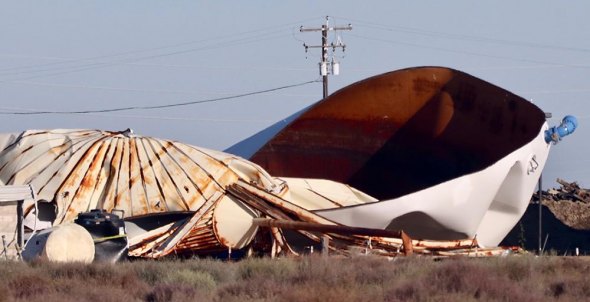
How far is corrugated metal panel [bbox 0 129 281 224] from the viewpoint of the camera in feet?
87.8

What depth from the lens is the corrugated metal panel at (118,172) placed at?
87.8 ft

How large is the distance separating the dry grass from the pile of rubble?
80.0 ft

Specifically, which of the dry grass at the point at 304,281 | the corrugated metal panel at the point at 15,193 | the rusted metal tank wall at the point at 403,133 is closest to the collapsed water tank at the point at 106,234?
the corrugated metal panel at the point at 15,193

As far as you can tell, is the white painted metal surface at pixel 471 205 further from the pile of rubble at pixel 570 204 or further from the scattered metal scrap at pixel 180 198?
the pile of rubble at pixel 570 204

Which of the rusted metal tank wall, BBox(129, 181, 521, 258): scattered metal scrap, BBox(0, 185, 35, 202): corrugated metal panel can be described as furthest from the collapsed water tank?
the rusted metal tank wall

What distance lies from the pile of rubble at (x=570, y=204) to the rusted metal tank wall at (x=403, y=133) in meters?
12.8

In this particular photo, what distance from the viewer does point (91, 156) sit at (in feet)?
90.8

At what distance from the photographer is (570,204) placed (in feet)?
151

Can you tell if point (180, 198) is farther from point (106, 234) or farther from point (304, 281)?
point (304, 281)

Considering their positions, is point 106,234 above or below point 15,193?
below

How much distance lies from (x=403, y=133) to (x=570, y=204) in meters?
15.1

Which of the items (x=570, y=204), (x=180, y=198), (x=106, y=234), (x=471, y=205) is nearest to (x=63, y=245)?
(x=106, y=234)

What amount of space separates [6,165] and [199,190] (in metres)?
4.46

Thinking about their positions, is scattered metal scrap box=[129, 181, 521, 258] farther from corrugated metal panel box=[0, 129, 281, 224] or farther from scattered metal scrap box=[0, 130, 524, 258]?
corrugated metal panel box=[0, 129, 281, 224]
